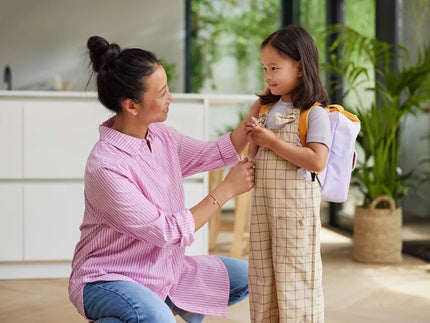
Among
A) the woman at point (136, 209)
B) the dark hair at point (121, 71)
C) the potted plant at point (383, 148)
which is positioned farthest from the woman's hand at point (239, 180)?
the potted plant at point (383, 148)

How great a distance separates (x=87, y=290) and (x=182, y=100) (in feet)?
5.88

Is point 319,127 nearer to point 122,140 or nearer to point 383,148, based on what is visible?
point 122,140

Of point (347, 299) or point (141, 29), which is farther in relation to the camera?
point (141, 29)

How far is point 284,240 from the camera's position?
2055 millimetres

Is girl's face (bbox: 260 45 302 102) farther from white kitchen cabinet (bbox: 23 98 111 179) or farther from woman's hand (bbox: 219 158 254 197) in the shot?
white kitchen cabinet (bbox: 23 98 111 179)

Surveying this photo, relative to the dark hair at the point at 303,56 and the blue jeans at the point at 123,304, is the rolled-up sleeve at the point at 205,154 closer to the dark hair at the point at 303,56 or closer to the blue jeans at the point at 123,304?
the dark hair at the point at 303,56

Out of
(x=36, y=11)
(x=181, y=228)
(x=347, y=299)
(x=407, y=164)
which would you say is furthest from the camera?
(x=36, y=11)

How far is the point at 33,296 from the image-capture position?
132 inches

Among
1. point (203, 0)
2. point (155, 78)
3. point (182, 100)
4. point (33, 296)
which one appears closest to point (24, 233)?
point (33, 296)

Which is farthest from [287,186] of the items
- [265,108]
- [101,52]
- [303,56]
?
[101,52]

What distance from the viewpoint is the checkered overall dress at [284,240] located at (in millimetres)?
2051

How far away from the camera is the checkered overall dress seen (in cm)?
205

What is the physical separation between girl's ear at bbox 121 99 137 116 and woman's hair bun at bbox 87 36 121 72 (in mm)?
120

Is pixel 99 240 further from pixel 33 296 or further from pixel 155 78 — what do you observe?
pixel 33 296
